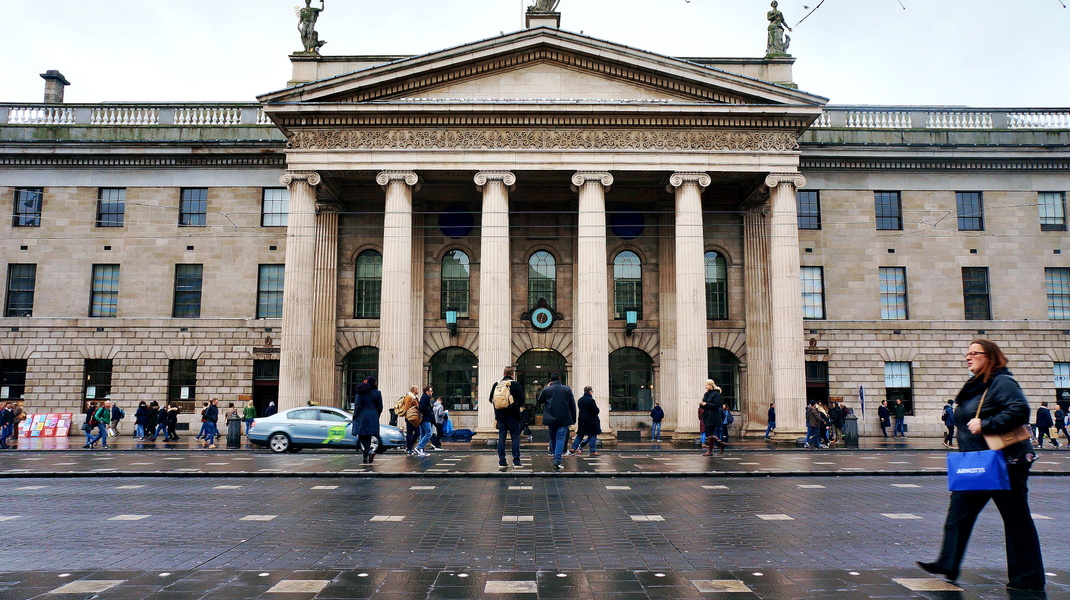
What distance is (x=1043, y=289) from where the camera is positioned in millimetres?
33719

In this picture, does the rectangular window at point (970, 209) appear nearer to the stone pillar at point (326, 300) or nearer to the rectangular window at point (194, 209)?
the stone pillar at point (326, 300)

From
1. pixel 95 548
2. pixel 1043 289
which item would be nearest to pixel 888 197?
pixel 1043 289

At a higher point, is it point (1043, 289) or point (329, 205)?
point (329, 205)

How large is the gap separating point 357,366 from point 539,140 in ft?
41.1

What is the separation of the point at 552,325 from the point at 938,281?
17035 millimetres

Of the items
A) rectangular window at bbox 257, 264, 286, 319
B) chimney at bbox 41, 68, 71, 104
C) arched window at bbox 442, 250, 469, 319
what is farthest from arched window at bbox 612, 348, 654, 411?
chimney at bbox 41, 68, 71, 104

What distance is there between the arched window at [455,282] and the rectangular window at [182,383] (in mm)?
11121

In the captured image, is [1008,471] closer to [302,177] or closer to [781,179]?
[781,179]

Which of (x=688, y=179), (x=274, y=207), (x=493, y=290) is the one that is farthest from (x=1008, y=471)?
(x=274, y=207)

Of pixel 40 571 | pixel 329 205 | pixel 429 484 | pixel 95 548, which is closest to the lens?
pixel 40 571

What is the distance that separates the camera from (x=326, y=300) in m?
32.3

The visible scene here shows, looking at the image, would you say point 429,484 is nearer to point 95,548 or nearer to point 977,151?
point 95,548

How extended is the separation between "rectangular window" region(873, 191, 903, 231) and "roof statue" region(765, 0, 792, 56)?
304 inches

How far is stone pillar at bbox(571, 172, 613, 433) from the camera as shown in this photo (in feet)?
92.9
